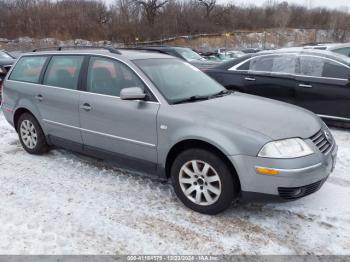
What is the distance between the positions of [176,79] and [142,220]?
5.60 feet

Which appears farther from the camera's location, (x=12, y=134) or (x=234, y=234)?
(x=12, y=134)

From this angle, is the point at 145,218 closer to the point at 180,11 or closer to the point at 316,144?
the point at 316,144

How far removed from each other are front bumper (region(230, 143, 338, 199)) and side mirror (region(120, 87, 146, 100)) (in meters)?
1.19

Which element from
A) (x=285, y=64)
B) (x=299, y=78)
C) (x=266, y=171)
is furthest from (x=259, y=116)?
(x=285, y=64)

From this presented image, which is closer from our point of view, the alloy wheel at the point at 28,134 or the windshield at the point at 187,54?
the alloy wheel at the point at 28,134

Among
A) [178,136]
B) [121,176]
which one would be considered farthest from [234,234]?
[121,176]

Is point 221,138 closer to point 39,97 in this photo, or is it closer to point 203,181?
point 203,181

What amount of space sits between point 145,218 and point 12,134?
4.08 metres

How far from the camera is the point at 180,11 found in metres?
63.1

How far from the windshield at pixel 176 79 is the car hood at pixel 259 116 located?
0.82 ft

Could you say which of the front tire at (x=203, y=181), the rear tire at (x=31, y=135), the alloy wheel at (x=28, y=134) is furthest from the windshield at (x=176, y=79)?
the alloy wheel at (x=28, y=134)

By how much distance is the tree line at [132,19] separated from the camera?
52.8 meters

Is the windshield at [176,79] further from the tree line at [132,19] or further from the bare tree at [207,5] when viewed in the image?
the bare tree at [207,5]

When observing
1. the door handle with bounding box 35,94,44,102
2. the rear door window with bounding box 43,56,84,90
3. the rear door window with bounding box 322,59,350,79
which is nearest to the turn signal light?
the rear door window with bounding box 43,56,84,90
